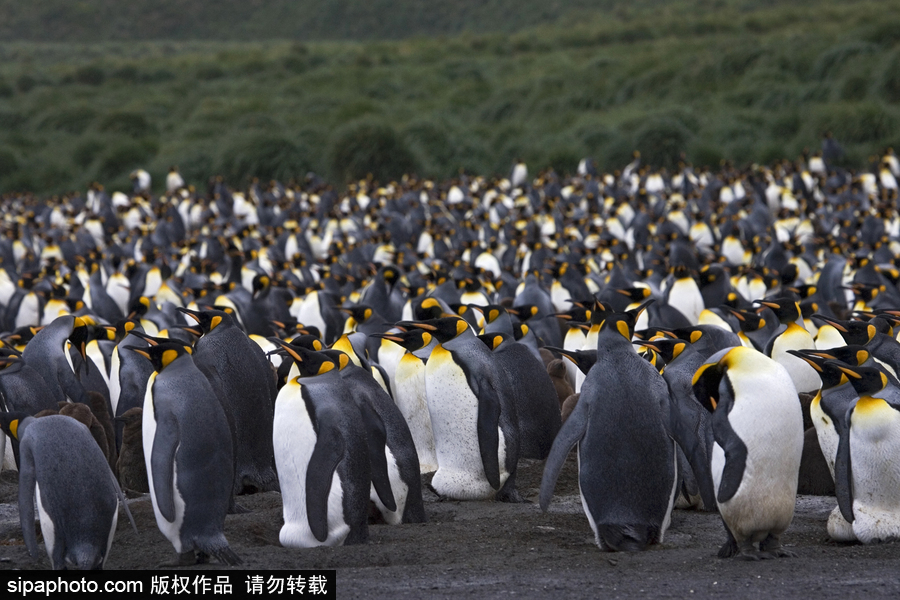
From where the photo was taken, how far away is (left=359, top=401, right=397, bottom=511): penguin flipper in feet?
13.5

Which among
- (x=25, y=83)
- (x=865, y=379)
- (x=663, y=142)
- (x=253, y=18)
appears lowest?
(x=865, y=379)

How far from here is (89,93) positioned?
35.4 metres

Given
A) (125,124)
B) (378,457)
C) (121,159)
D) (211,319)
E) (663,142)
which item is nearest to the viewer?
(378,457)

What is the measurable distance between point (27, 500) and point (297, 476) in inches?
38.3

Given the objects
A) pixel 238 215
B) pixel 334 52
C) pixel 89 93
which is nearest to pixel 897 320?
pixel 238 215

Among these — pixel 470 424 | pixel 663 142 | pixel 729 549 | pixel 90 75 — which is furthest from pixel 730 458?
pixel 90 75

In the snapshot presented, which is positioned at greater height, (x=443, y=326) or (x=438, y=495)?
(x=443, y=326)

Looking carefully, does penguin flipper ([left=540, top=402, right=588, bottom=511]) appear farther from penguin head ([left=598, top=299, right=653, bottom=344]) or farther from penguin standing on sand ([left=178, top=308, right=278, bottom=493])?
penguin standing on sand ([left=178, top=308, right=278, bottom=493])

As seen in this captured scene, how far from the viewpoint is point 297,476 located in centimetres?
398

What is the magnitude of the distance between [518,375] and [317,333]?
1567 millimetres

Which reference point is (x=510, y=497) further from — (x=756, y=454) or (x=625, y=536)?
(x=756, y=454)

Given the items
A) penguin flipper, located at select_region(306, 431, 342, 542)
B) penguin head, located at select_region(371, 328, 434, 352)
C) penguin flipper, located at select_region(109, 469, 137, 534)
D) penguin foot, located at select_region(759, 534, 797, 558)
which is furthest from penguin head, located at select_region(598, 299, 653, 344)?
penguin flipper, located at select_region(109, 469, 137, 534)

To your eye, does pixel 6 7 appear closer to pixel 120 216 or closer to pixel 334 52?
pixel 334 52

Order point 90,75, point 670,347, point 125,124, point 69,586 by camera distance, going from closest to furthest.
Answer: point 69,586, point 670,347, point 125,124, point 90,75
